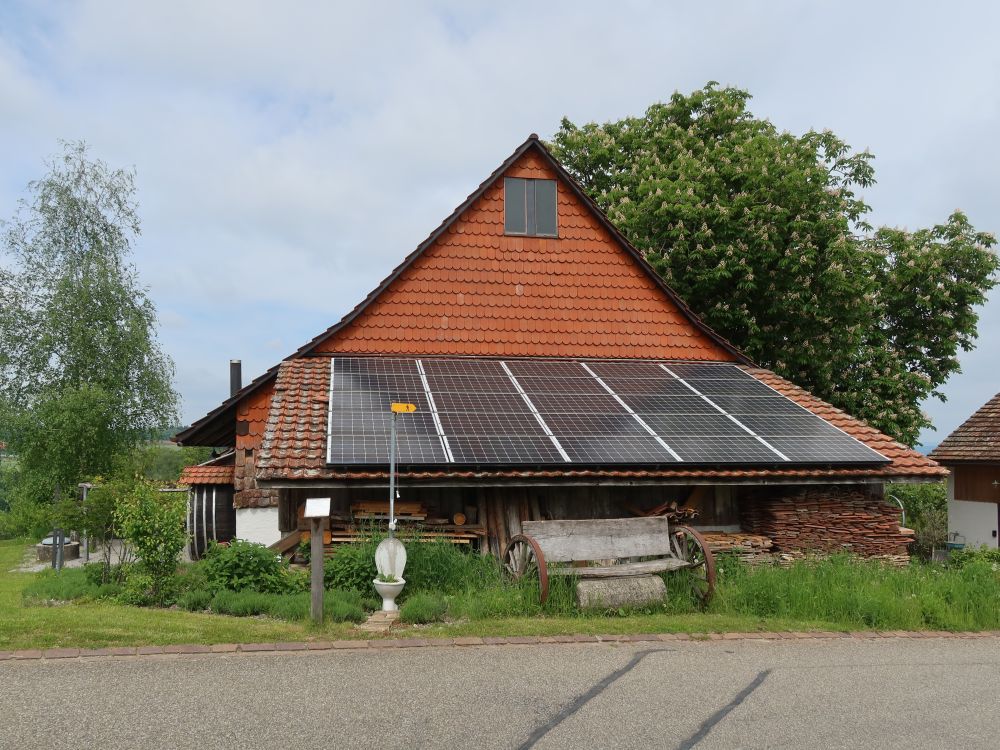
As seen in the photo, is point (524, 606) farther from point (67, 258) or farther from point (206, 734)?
point (67, 258)

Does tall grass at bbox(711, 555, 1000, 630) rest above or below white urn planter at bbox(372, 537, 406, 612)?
below

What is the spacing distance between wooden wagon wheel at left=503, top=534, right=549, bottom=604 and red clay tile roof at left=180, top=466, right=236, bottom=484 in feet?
→ 23.7

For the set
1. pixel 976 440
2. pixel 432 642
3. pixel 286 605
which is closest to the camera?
pixel 432 642

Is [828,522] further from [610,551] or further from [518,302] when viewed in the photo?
[518,302]

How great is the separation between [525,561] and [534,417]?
10.2ft

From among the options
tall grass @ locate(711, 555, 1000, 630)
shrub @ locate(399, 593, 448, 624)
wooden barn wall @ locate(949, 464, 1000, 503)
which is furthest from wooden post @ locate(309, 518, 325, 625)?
wooden barn wall @ locate(949, 464, 1000, 503)

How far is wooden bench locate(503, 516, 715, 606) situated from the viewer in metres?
9.98

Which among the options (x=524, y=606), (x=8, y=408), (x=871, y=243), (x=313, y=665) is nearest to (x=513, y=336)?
(x=524, y=606)

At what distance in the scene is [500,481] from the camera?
1128cm

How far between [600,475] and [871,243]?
17.3 meters

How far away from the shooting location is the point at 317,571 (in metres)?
8.92

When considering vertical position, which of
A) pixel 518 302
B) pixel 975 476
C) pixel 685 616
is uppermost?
pixel 518 302

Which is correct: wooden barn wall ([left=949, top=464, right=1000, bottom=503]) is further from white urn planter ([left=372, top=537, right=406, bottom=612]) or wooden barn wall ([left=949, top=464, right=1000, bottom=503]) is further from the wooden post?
the wooden post

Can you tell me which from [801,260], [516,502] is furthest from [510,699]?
[801,260]
